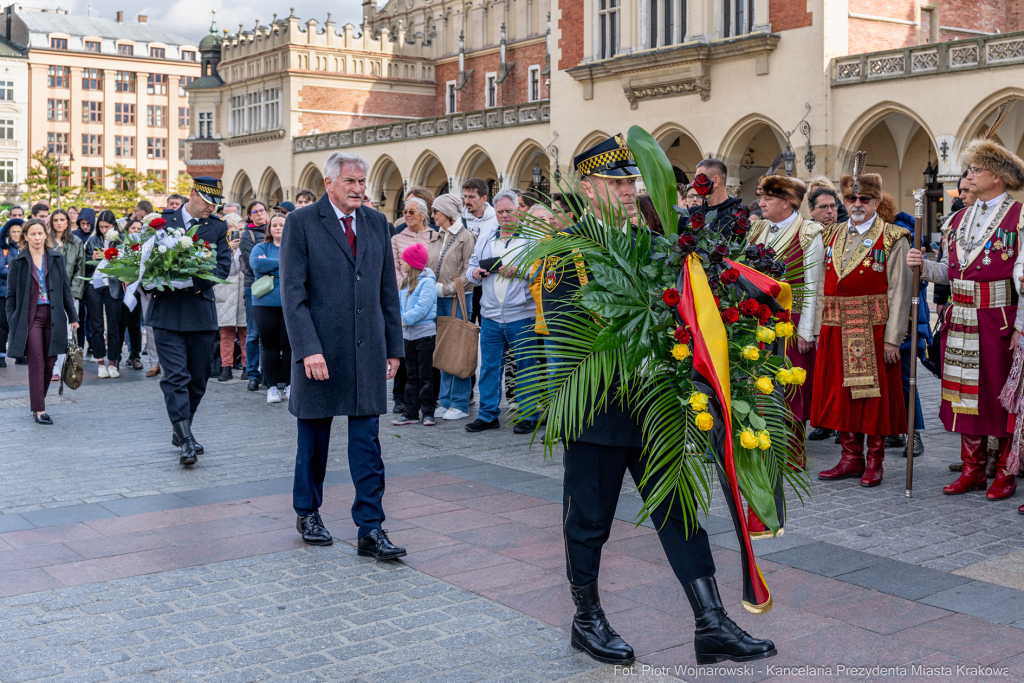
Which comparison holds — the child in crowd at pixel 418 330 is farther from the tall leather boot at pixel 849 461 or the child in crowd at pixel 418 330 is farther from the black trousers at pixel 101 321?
the black trousers at pixel 101 321

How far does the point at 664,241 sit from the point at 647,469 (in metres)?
0.78

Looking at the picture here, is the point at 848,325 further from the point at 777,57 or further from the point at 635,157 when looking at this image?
the point at 777,57

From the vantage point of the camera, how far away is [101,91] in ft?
297

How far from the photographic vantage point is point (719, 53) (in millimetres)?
27266

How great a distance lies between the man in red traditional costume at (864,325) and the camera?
23.1ft

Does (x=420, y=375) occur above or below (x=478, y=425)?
above

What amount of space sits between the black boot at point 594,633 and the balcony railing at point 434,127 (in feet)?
99.3

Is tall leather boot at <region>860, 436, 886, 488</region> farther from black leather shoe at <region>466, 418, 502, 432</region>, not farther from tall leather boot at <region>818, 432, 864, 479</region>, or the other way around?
black leather shoe at <region>466, 418, 502, 432</region>

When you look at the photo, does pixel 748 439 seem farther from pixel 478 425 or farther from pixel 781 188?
pixel 478 425

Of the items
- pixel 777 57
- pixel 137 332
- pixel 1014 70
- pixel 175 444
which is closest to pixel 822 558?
pixel 175 444

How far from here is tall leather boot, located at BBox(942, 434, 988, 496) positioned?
661 cm

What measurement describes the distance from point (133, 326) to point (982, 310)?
34.0 feet

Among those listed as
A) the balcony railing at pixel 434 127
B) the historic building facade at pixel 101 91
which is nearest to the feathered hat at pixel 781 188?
the balcony railing at pixel 434 127

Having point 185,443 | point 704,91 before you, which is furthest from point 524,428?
point 704,91
